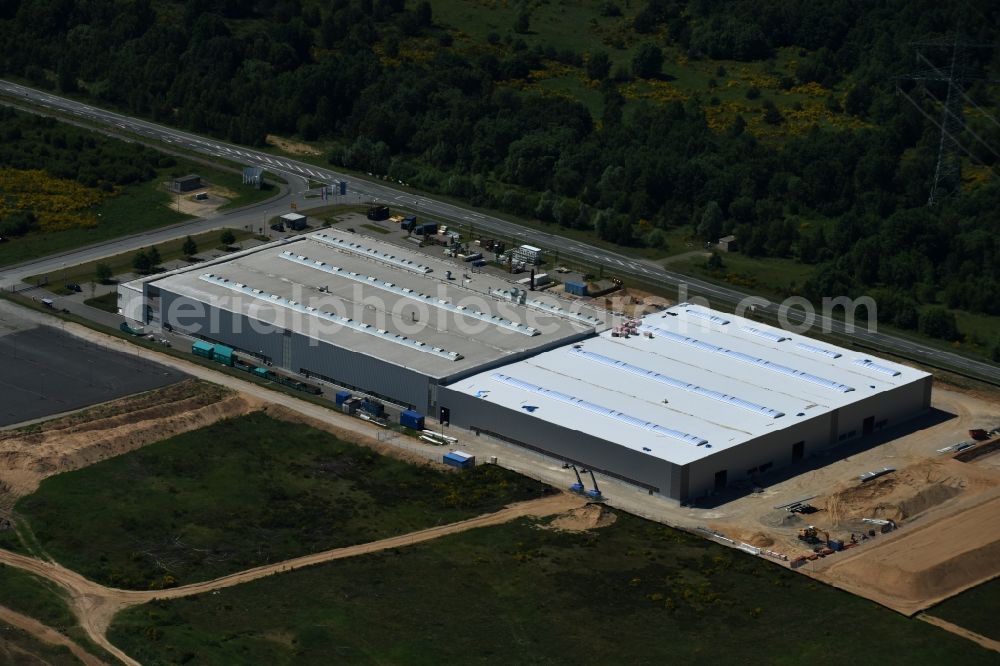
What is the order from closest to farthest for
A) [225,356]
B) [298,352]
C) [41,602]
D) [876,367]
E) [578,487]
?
[41,602] → [578,487] → [876,367] → [298,352] → [225,356]

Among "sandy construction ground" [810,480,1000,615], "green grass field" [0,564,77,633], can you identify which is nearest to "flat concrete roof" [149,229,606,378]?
"sandy construction ground" [810,480,1000,615]

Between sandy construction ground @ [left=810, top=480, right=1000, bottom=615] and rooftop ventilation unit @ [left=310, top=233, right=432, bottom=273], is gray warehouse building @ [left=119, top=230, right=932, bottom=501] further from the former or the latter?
sandy construction ground @ [left=810, top=480, right=1000, bottom=615]

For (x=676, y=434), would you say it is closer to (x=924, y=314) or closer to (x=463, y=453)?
(x=463, y=453)

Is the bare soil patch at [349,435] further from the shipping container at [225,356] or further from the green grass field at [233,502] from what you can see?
the shipping container at [225,356]

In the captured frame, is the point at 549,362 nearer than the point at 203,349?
Yes

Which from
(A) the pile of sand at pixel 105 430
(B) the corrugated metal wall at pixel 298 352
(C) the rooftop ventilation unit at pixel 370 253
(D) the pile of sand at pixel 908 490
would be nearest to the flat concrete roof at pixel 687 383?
(B) the corrugated metal wall at pixel 298 352

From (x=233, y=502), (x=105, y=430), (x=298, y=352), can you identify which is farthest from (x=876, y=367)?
(x=105, y=430)

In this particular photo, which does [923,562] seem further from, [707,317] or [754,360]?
[707,317]
